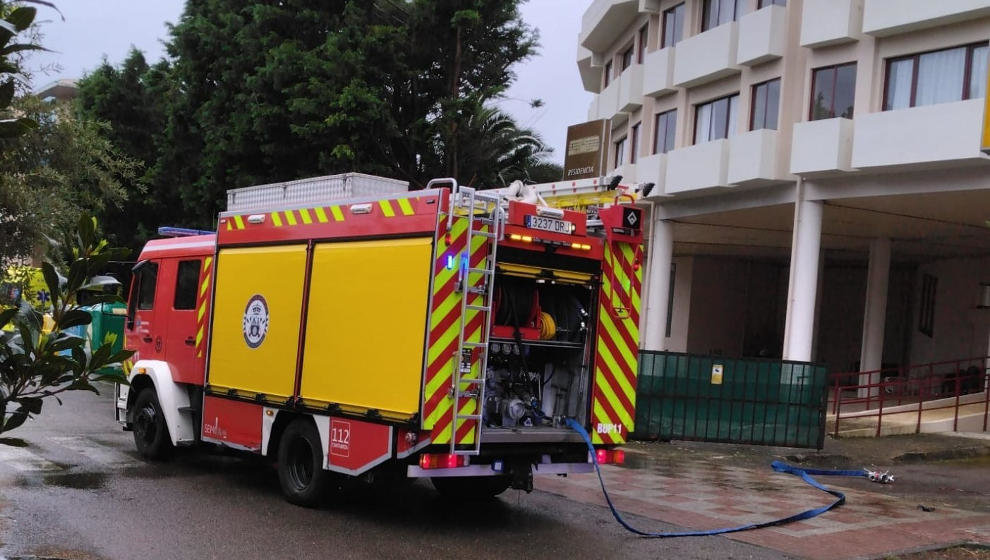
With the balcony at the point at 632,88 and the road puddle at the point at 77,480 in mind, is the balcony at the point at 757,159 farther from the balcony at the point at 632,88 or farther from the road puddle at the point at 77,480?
the road puddle at the point at 77,480

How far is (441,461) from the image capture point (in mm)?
7434

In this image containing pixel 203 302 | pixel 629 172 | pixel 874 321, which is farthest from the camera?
pixel 629 172

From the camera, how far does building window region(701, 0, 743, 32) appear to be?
22656mm

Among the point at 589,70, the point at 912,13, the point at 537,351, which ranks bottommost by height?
the point at 537,351

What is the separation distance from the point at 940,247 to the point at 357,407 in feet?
74.7

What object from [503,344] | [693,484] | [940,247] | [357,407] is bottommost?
[693,484]

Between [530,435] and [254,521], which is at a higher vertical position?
[530,435]

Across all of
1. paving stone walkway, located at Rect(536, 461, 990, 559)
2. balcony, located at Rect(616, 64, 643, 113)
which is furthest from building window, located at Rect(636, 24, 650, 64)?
paving stone walkway, located at Rect(536, 461, 990, 559)

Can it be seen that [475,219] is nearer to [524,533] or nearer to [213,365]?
[524,533]

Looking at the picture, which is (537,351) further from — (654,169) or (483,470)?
(654,169)

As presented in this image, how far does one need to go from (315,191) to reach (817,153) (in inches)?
501

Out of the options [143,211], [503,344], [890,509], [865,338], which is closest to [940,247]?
[865,338]

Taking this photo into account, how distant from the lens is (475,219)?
7.56 m

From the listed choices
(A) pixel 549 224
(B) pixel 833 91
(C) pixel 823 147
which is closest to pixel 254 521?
(A) pixel 549 224
